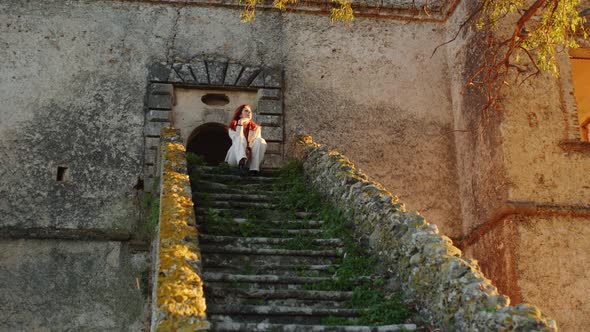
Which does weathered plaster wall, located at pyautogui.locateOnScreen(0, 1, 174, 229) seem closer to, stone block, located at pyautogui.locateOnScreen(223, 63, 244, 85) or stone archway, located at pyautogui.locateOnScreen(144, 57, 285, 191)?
stone archway, located at pyautogui.locateOnScreen(144, 57, 285, 191)

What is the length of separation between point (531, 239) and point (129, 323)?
5818 mm

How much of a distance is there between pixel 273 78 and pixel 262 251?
217 inches

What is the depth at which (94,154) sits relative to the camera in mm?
11836

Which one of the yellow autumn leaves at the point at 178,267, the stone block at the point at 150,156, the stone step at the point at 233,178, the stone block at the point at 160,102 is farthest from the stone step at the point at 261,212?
the stone block at the point at 160,102

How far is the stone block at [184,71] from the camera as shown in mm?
12477

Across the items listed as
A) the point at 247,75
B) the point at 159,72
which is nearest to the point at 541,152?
the point at 247,75

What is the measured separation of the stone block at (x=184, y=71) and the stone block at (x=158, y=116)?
0.67m

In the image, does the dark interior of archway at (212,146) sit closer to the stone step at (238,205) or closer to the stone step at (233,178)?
the stone step at (233,178)

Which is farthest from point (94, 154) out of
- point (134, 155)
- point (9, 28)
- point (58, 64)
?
point (9, 28)

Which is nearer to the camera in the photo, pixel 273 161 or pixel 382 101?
pixel 273 161

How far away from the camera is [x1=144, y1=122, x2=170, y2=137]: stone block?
1205cm

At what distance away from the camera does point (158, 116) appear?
40.0 ft

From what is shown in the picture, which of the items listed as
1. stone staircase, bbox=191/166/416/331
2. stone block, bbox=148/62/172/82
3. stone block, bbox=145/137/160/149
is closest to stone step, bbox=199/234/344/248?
stone staircase, bbox=191/166/416/331

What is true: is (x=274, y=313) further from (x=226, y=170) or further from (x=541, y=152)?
(x=541, y=152)
